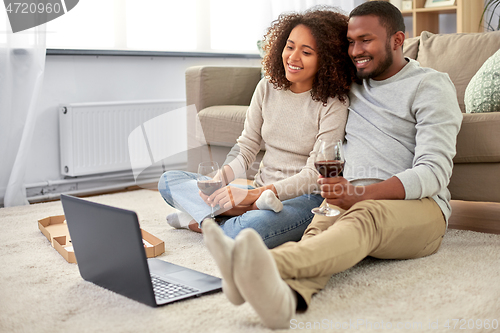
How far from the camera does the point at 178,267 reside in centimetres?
151

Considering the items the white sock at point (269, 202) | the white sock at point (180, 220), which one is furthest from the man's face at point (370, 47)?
the white sock at point (180, 220)

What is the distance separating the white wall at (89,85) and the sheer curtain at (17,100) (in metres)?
0.20

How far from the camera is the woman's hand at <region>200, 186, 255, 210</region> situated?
165cm

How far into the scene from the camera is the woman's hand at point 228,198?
1.65m

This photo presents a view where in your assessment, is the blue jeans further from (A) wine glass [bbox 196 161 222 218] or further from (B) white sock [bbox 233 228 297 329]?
(B) white sock [bbox 233 228 297 329]

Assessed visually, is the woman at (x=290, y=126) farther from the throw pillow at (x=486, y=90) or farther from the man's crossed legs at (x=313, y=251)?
the throw pillow at (x=486, y=90)

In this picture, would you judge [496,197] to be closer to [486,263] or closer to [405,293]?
[486,263]

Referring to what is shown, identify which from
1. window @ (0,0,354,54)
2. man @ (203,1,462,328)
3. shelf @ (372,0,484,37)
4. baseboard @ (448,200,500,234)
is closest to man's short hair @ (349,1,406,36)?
man @ (203,1,462,328)

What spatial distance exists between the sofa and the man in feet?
1.04

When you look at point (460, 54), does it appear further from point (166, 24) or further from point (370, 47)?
point (166, 24)

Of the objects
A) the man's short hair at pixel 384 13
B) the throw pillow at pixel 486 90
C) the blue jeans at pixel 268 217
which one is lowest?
the blue jeans at pixel 268 217

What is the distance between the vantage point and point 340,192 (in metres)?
1.43

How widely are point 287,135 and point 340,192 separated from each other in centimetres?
42

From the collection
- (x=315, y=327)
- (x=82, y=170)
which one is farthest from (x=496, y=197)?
(x=82, y=170)
